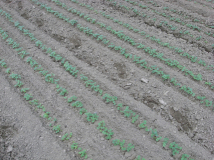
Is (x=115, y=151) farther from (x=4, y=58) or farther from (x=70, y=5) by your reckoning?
(x=70, y=5)

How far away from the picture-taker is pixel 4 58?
4172mm

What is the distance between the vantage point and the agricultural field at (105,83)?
2.88 meters

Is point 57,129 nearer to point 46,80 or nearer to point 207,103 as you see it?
point 46,80

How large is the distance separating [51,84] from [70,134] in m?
1.30

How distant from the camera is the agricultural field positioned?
9.43ft

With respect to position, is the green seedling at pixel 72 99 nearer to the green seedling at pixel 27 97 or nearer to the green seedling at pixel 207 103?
the green seedling at pixel 27 97

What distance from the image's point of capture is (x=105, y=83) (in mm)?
3734

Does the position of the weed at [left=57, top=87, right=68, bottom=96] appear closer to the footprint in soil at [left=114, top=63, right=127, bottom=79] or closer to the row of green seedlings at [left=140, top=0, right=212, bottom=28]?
the footprint in soil at [left=114, top=63, right=127, bottom=79]

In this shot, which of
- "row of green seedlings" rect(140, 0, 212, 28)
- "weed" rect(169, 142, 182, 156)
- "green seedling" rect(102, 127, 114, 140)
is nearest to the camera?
"weed" rect(169, 142, 182, 156)

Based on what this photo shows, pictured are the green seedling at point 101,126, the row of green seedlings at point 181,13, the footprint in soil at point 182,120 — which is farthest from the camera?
the row of green seedlings at point 181,13

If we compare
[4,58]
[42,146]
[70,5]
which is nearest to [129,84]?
[42,146]

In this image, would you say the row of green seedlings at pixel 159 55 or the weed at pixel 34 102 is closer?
the weed at pixel 34 102

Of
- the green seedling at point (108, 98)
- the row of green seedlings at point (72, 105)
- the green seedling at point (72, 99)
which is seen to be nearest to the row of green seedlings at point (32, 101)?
the row of green seedlings at point (72, 105)

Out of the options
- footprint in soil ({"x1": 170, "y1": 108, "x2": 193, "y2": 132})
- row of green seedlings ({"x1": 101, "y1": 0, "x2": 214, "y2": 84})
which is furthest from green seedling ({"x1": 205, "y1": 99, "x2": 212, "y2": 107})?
footprint in soil ({"x1": 170, "y1": 108, "x2": 193, "y2": 132})
